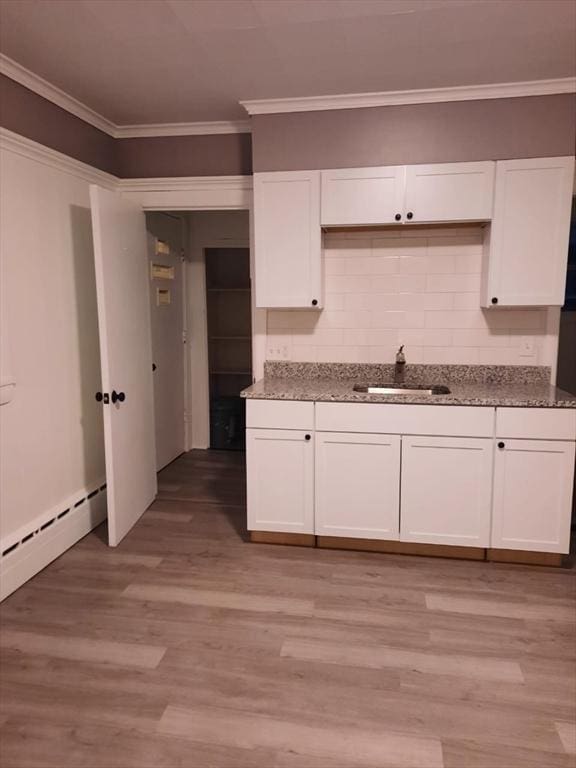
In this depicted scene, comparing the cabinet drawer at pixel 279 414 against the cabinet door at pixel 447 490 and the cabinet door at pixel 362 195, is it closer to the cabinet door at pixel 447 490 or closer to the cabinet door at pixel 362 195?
the cabinet door at pixel 447 490

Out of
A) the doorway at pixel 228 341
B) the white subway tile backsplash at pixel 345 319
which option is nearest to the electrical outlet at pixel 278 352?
the white subway tile backsplash at pixel 345 319

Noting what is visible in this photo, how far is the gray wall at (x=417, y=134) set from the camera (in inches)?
122

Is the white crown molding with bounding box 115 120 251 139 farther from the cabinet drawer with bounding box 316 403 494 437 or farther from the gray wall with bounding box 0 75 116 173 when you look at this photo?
the cabinet drawer with bounding box 316 403 494 437

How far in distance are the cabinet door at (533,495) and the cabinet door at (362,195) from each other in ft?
4.80

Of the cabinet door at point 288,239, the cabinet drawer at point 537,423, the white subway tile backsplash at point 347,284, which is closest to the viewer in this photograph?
the cabinet drawer at point 537,423

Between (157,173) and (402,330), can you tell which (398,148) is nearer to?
(402,330)

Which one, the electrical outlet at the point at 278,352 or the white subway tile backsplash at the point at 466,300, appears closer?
the white subway tile backsplash at the point at 466,300

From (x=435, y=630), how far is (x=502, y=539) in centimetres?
80

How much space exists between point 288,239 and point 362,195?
496 mm

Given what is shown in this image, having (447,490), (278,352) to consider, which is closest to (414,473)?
(447,490)

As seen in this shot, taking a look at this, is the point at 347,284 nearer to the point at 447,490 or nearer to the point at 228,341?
the point at 447,490

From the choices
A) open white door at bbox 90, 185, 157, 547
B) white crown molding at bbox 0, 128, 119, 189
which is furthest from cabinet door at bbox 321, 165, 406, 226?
white crown molding at bbox 0, 128, 119, 189

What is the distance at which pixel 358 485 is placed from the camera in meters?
3.20

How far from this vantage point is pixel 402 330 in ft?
11.9
